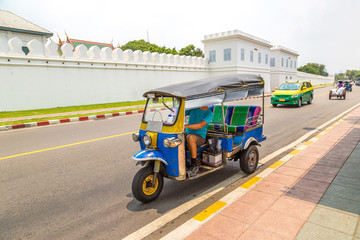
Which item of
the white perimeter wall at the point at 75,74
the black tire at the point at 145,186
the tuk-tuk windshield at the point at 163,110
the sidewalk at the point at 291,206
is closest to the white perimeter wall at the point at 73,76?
the white perimeter wall at the point at 75,74

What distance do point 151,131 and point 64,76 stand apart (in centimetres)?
1555

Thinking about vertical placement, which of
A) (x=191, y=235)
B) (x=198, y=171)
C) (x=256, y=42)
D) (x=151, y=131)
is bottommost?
(x=191, y=235)

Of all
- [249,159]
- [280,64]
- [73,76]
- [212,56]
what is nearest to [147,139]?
[249,159]

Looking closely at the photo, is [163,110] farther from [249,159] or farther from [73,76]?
[73,76]

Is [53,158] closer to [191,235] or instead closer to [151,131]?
[151,131]

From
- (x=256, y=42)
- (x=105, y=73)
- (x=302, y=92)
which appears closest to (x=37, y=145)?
(x=105, y=73)

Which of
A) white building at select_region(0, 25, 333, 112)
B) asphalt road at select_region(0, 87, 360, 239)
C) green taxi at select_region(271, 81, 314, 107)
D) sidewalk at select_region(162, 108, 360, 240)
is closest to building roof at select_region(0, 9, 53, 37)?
white building at select_region(0, 25, 333, 112)

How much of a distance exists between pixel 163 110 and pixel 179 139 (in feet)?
2.27

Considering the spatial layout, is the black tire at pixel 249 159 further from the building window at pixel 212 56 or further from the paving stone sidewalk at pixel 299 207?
the building window at pixel 212 56

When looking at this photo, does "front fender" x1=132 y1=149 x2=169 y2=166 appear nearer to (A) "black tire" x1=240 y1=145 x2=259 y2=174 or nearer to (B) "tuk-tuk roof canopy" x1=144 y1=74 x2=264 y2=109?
(B) "tuk-tuk roof canopy" x1=144 y1=74 x2=264 y2=109

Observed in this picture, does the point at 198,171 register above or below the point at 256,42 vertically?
below

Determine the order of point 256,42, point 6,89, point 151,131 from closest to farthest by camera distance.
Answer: point 151,131 → point 6,89 → point 256,42

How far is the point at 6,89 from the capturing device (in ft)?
46.8

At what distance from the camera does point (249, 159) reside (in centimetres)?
479
